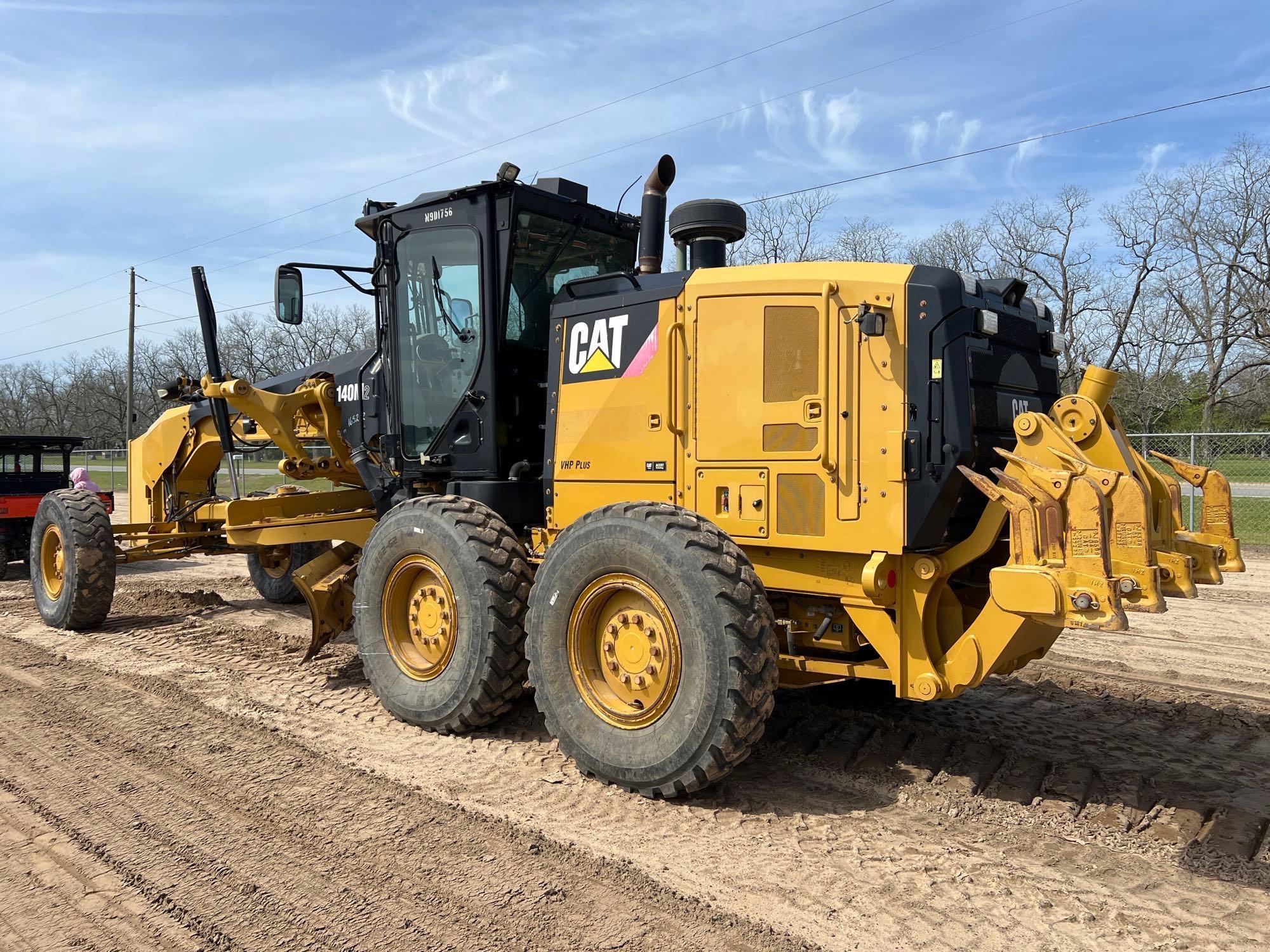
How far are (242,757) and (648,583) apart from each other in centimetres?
244

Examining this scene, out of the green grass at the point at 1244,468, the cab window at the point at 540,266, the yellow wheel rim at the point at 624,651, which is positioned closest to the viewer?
the yellow wheel rim at the point at 624,651

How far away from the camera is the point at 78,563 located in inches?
315

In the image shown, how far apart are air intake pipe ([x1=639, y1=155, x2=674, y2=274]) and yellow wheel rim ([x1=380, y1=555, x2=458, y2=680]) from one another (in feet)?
7.02

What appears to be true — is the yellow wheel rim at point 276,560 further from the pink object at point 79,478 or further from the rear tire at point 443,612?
the pink object at point 79,478

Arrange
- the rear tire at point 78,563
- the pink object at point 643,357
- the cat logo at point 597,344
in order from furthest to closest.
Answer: the rear tire at point 78,563
the cat logo at point 597,344
the pink object at point 643,357

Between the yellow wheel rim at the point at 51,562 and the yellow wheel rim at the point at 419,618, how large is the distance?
4.79m

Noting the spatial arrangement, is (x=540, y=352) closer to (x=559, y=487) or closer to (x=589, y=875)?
Result: (x=559, y=487)

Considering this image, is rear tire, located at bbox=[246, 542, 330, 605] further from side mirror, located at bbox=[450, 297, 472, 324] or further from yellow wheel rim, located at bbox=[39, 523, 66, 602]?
side mirror, located at bbox=[450, 297, 472, 324]

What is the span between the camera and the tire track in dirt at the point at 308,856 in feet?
10.2

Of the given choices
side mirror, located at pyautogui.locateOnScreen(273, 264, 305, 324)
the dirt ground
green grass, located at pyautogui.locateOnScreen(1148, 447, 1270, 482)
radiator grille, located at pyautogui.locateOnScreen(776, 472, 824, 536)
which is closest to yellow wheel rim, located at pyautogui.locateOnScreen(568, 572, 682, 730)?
the dirt ground

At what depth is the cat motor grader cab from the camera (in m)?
3.91

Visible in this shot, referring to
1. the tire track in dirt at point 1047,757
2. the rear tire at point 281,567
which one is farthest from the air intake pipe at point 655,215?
the rear tire at point 281,567

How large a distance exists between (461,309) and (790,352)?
8.08 feet

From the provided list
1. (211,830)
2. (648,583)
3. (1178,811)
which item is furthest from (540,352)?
(1178,811)
